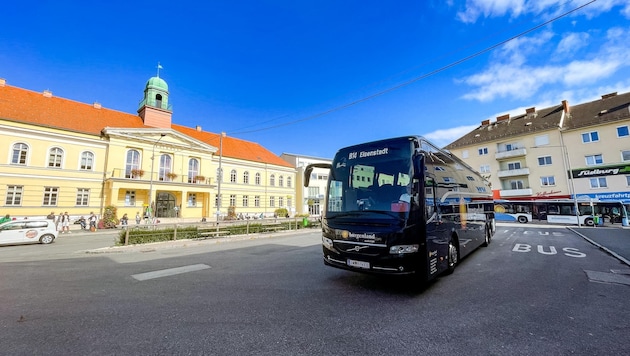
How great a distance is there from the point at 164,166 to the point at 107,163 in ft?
18.6

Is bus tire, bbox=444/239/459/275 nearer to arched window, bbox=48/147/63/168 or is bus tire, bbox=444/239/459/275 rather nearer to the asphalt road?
the asphalt road

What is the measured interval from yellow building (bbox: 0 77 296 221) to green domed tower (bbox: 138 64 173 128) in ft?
0.38

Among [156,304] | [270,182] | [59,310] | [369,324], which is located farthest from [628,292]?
[270,182]

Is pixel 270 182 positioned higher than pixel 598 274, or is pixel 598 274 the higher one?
pixel 270 182

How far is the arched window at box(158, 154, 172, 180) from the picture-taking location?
31516 millimetres

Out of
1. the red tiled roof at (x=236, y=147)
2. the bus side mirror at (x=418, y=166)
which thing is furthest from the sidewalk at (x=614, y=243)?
the red tiled roof at (x=236, y=147)

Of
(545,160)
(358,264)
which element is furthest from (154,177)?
(545,160)

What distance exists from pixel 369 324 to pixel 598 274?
7.00 meters

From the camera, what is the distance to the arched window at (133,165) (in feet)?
94.0

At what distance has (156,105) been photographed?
3472cm

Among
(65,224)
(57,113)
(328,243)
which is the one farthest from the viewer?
(57,113)

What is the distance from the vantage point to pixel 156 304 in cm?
457

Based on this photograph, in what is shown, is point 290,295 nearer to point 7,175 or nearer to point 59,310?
point 59,310

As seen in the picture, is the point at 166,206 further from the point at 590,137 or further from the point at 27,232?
the point at 590,137
